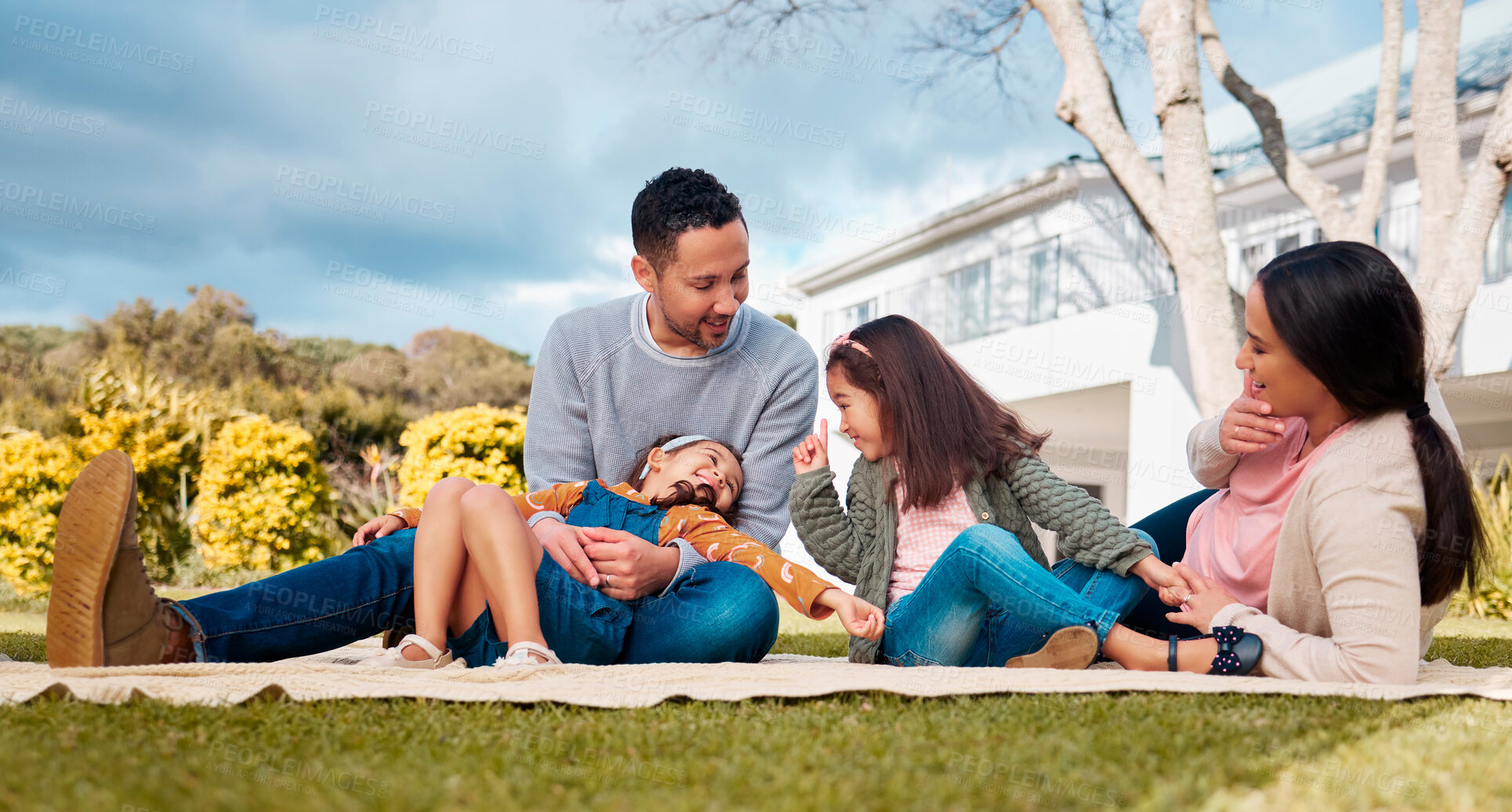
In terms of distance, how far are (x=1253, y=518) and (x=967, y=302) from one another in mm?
10842

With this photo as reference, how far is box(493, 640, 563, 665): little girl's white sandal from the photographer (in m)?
2.24

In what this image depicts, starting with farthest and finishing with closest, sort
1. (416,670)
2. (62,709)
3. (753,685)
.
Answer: (416,670), (753,685), (62,709)

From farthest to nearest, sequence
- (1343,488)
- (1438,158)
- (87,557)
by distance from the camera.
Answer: (1438,158)
(1343,488)
(87,557)

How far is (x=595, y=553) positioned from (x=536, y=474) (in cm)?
93

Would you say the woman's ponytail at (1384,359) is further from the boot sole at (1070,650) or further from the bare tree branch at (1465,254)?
the bare tree branch at (1465,254)

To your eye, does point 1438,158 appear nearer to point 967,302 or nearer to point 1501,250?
point 1501,250

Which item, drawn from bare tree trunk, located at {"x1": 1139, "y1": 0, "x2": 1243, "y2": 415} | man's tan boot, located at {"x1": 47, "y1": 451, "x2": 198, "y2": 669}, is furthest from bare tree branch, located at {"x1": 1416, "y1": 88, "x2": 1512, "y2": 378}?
man's tan boot, located at {"x1": 47, "y1": 451, "x2": 198, "y2": 669}

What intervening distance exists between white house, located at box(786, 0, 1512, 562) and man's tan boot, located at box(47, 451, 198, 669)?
7.71m

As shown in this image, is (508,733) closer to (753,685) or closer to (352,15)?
(753,685)

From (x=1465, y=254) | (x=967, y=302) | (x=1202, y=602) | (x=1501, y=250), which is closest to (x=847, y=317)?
(x=967, y=302)

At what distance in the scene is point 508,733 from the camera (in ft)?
5.32

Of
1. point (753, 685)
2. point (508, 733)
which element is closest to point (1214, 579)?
point (753, 685)

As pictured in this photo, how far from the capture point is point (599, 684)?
2059 mm

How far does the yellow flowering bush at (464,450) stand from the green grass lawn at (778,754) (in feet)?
22.6
